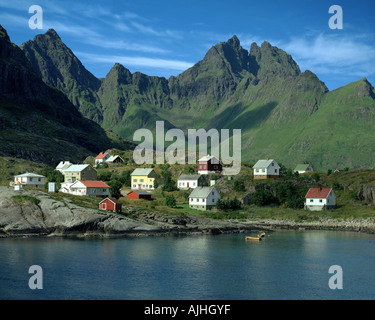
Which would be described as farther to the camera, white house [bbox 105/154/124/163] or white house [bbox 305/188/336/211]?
white house [bbox 105/154/124/163]

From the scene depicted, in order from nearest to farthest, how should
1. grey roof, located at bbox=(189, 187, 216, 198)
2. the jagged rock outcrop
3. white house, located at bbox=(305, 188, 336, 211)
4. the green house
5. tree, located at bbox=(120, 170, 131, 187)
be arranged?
the jagged rock outcrop, white house, located at bbox=(305, 188, 336, 211), grey roof, located at bbox=(189, 187, 216, 198), the green house, tree, located at bbox=(120, 170, 131, 187)

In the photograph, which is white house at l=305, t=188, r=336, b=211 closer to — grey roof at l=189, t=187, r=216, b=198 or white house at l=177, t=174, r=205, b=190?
grey roof at l=189, t=187, r=216, b=198

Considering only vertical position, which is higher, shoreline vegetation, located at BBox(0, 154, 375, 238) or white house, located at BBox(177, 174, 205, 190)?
white house, located at BBox(177, 174, 205, 190)

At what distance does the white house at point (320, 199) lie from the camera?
11269 centimetres

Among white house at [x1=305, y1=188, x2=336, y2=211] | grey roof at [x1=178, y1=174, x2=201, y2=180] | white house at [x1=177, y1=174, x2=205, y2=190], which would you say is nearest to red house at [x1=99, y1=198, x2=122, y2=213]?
white house at [x1=177, y1=174, x2=205, y2=190]

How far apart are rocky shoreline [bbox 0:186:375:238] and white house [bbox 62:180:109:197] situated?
1330 centimetres

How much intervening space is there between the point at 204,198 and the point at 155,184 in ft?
91.2

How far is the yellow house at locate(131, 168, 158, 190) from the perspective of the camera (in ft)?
444

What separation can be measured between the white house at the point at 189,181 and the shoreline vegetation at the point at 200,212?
2.60 meters

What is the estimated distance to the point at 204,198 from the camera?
4419 inches

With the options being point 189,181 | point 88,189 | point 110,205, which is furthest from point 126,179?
point 110,205

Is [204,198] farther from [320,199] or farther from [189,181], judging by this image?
[320,199]

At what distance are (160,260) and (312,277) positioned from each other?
21.7 metres
